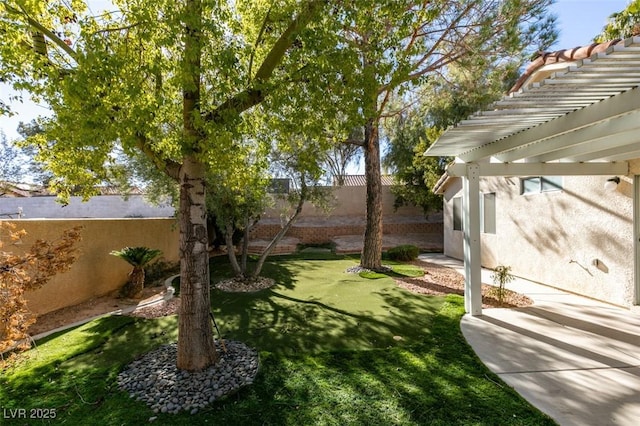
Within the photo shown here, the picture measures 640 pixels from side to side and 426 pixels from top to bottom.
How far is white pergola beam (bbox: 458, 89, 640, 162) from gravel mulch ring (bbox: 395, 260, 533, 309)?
3.59 m

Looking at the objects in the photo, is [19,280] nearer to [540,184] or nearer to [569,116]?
[569,116]

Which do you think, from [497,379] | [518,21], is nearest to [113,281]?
[497,379]

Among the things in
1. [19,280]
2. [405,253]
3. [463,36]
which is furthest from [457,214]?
[19,280]

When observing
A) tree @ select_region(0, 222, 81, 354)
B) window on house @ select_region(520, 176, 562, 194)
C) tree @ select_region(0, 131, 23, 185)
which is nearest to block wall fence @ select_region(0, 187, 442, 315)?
tree @ select_region(0, 222, 81, 354)

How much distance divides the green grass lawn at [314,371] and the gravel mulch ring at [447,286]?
78cm

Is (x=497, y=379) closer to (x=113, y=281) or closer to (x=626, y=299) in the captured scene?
(x=626, y=299)

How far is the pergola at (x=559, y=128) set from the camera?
3441 millimetres

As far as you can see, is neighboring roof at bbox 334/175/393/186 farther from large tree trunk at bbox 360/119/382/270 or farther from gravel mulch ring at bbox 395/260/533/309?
large tree trunk at bbox 360/119/382/270

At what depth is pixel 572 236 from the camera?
8375mm

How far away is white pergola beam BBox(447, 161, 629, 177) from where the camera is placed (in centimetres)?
684

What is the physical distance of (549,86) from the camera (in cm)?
370

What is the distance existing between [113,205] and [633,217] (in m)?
23.3

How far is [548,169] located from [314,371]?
607 centimetres

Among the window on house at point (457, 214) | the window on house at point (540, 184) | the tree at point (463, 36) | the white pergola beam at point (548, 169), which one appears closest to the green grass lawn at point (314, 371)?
the white pergola beam at point (548, 169)
